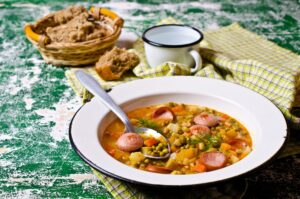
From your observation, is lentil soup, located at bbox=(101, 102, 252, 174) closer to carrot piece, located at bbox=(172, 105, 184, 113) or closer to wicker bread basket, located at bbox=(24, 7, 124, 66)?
carrot piece, located at bbox=(172, 105, 184, 113)

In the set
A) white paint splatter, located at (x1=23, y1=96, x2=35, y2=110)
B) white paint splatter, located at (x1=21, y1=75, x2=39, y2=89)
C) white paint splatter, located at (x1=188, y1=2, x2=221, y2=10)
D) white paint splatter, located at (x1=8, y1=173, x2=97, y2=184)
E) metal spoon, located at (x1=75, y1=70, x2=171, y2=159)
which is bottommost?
white paint splatter, located at (x1=188, y1=2, x2=221, y2=10)

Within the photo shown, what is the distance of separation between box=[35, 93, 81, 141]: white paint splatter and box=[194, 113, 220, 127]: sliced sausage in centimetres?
50

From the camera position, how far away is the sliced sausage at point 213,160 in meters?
1.54

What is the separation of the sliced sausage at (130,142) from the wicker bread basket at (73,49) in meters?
0.83

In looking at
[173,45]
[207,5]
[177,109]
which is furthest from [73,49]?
[207,5]

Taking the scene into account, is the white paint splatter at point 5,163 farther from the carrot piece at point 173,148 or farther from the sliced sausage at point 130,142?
the carrot piece at point 173,148

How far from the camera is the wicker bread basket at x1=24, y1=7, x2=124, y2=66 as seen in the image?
2391 mm

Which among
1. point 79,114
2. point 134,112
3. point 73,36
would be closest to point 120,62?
point 73,36

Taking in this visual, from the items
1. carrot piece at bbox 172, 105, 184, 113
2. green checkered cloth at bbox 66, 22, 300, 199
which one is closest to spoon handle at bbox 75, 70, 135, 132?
green checkered cloth at bbox 66, 22, 300, 199

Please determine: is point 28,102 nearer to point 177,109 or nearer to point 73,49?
point 73,49

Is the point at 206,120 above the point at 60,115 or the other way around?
above

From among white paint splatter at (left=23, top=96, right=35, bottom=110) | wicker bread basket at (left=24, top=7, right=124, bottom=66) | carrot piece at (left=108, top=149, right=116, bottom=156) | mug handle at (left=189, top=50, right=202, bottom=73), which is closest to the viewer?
carrot piece at (left=108, top=149, right=116, bottom=156)

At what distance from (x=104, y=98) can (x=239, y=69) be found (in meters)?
0.64

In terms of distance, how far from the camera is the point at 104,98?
1.89 metres
